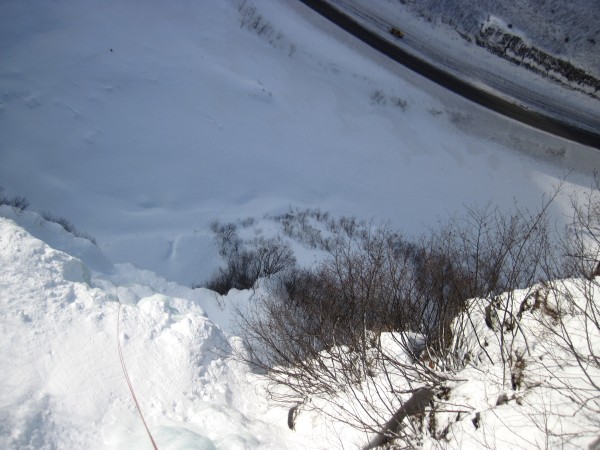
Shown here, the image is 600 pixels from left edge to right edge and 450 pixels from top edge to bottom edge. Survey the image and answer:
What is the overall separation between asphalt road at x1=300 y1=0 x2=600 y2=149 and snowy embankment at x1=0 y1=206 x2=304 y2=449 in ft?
46.4

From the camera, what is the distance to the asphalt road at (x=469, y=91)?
666 inches

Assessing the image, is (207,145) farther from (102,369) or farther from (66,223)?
(102,369)

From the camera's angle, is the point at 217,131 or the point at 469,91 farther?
the point at 469,91

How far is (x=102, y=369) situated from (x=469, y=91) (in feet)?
55.5

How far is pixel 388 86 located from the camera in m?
17.1

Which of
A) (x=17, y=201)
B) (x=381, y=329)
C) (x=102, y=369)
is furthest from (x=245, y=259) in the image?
(x=17, y=201)

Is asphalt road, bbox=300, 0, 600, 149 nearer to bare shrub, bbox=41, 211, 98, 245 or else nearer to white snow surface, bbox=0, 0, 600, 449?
white snow surface, bbox=0, 0, 600, 449

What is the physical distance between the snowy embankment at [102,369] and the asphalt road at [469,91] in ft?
46.4

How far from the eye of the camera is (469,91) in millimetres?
17203

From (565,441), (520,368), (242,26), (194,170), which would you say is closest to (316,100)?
(242,26)

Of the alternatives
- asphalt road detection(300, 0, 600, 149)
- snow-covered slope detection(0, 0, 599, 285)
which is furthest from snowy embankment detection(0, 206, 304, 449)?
asphalt road detection(300, 0, 600, 149)

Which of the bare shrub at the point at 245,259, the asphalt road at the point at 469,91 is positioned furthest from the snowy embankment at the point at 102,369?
the asphalt road at the point at 469,91

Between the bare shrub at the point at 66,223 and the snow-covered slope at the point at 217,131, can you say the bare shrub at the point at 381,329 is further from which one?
the bare shrub at the point at 66,223

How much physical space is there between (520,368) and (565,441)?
1.39m
